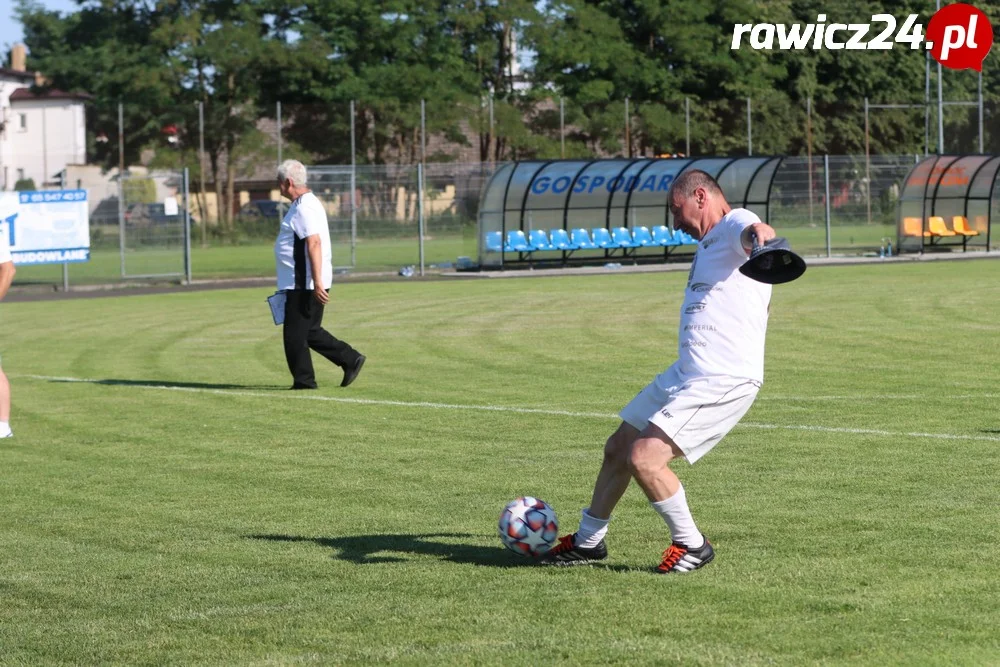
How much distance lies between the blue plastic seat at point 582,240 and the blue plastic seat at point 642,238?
1.11 metres

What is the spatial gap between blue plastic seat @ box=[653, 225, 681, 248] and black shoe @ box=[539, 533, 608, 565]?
30936 mm

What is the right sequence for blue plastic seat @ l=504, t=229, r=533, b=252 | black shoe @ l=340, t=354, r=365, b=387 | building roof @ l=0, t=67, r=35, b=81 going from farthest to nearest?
building roof @ l=0, t=67, r=35, b=81 → blue plastic seat @ l=504, t=229, r=533, b=252 → black shoe @ l=340, t=354, r=365, b=387

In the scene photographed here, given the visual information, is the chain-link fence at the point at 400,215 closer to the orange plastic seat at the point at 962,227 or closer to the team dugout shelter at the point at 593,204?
the team dugout shelter at the point at 593,204

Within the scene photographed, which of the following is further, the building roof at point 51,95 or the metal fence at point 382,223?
the building roof at point 51,95

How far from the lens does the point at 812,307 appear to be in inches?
884

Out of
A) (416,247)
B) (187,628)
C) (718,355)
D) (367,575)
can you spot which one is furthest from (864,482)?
(416,247)

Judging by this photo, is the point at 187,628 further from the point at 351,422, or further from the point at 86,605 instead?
the point at 351,422

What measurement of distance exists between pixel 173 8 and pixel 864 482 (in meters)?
60.8

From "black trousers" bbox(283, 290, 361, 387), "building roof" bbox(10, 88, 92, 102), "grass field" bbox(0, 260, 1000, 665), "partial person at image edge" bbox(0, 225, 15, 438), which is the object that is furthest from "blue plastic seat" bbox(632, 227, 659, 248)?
"building roof" bbox(10, 88, 92, 102)

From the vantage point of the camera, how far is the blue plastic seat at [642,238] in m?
37.6

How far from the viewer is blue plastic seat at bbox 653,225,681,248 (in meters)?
37.6

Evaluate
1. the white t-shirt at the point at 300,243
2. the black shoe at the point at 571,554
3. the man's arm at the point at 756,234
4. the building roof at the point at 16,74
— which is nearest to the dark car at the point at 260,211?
the white t-shirt at the point at 300,243

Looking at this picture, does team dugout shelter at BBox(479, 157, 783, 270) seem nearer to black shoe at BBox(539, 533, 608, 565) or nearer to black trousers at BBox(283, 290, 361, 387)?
black trousers at BBox(283, 290, 361, 387)

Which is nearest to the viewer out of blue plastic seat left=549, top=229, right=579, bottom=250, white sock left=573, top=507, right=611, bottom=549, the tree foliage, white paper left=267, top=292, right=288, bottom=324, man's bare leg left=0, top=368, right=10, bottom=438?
white sock left=573, top=507, right=611, bottom=549
